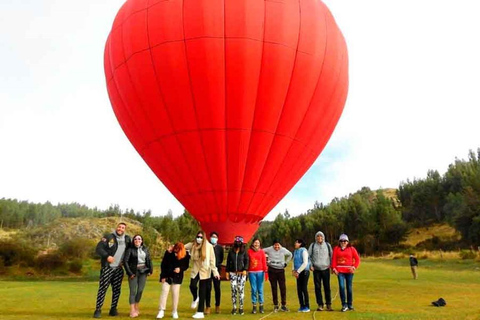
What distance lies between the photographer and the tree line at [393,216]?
4950 cm

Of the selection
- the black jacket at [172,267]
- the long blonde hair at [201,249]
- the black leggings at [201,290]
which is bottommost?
the black leggings at [201,290]

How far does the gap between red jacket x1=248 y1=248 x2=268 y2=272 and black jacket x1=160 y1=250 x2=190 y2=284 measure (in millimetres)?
1359

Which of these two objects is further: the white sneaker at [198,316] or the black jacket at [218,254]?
the black jacket at [218,254]

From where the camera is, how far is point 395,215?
205 ft

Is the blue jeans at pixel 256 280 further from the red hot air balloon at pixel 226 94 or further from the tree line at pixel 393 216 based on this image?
the tree line at pixel 393 216

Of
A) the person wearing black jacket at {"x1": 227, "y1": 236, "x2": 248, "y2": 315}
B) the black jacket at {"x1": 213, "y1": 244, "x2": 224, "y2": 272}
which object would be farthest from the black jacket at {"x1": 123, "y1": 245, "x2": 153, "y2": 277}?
the person wearing black jacket at {"x1": 227, "y1": 236, "x2": 248, "y2": 315}

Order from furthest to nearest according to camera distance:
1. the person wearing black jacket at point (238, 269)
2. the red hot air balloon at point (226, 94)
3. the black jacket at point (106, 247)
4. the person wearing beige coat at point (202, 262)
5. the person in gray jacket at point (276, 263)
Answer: the red hot air balloon at point (226, 94) < the person in gray jacket at point (276, 263) < the person wearing black jacket at point (238, 269) < the person wearing beige coat at point (202, 262) < the black jacket at point (106, 247)

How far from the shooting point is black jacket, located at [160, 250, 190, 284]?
7.13m

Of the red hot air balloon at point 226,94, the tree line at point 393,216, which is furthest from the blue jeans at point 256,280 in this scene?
the tree line at point 393,216

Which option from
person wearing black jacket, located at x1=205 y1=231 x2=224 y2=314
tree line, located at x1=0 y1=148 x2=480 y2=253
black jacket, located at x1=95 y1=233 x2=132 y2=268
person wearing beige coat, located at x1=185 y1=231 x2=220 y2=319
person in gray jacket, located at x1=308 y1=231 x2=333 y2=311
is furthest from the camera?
tree line, located at x1=0 y1=148 x2=480 y2=253

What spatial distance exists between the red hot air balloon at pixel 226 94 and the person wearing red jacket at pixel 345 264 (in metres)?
6.46

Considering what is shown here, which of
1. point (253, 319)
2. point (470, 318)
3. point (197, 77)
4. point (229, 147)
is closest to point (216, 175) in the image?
point (229, 147)

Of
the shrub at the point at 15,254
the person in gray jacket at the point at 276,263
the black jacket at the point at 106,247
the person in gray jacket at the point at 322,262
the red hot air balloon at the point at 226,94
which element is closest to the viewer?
the black jacket at the point at 106,247

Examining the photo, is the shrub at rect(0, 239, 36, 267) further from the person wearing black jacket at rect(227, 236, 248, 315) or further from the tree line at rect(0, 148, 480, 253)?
the person wearing black jacket at rect(227, 236, 248, 315)
